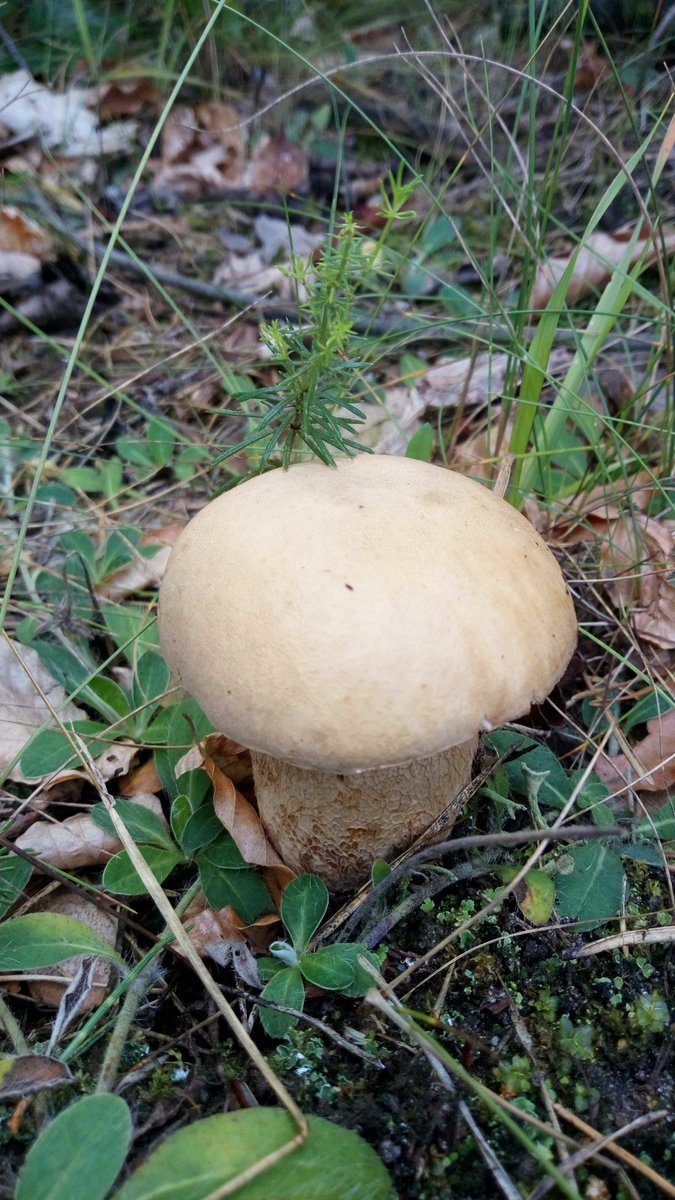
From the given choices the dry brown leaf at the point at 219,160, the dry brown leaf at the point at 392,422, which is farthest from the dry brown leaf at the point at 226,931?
the dry brown leaf at the point at 219,160

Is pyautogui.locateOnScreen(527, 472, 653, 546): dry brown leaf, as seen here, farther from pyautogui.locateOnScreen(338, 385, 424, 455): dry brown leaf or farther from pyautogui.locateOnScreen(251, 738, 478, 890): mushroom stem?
pyautogui.locateOnScreen(251, 738, 478, 890): mushroom stem

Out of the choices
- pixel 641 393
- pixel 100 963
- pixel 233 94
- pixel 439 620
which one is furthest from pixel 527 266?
pixel 233 94

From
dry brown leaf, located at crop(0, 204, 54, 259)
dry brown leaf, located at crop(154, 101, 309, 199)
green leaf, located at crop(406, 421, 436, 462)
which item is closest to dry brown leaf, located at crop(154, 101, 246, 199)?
dry brown leaf, located at crop(154, 101, 309, 199)

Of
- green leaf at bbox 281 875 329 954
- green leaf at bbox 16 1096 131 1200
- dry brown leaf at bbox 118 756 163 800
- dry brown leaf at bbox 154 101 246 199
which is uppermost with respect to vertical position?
dry brown leaf at bbox 154 101 246 199

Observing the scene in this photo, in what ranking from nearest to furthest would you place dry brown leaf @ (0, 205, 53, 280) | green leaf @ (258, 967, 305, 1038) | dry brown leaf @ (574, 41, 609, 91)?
green leaf @ (258, 967, 305, 1038)
dry brown leaf @ (0, 205, 53, 280)
dry brown leaf @ (574, 41, 609, 91)

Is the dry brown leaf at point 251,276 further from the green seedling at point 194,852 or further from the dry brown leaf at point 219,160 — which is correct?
the green seedling at point 194,852

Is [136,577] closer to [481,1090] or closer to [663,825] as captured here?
[663,825]
